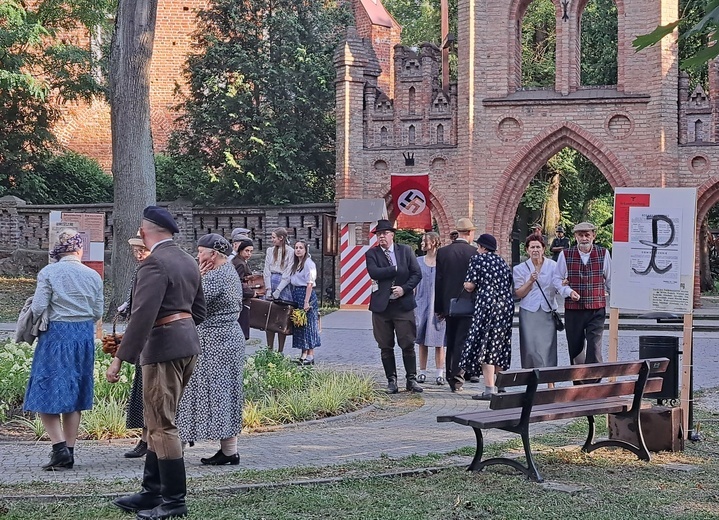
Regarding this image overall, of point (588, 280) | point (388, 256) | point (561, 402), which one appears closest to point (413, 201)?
point (388, 256)

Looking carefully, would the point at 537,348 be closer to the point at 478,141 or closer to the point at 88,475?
the point at 88,475

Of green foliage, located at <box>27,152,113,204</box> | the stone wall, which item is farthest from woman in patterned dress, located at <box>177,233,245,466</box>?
green foliage, located at <box>27,152,113,204</box>

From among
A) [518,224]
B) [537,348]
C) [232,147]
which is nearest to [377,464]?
[537,348]

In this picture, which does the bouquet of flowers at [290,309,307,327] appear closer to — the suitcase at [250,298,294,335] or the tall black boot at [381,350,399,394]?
the suitcase at [250,298,294,335]

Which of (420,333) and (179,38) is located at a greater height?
(179,38)

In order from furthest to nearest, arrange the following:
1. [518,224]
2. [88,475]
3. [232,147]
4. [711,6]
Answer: [518,224] < [232,147] < [88,475] < [711,6]

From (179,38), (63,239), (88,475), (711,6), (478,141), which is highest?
(179,38)

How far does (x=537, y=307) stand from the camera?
11.5 meters

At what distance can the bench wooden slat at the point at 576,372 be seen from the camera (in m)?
7.34

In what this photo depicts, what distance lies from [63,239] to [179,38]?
1172 inches

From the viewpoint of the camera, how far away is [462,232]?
12.9 m

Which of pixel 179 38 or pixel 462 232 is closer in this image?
pixel 462 232

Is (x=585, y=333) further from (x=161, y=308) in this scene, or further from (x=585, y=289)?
(x=161, y=308)

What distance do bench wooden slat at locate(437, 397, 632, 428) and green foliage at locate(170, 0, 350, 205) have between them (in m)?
21.1
